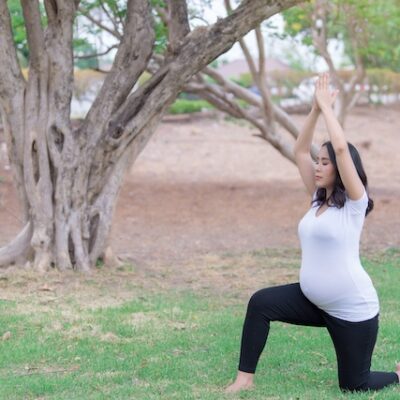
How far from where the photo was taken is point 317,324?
4867 millimetres

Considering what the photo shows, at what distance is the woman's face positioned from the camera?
4719 mm

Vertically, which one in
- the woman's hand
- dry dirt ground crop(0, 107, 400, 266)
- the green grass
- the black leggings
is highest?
the woman's hand

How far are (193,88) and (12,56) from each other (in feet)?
16.6

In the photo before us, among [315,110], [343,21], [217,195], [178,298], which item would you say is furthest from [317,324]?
[217,195]

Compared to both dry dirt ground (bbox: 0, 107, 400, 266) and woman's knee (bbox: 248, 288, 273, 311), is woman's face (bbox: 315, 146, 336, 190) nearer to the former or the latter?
woman's knee (bbox: 248, 288, 273, 311)

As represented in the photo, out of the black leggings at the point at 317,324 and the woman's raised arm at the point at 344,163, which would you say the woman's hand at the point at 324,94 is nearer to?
the woman's raised arm at the point at 344,163

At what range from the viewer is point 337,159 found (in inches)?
182

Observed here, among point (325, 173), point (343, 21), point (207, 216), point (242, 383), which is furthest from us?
point (343, 21)

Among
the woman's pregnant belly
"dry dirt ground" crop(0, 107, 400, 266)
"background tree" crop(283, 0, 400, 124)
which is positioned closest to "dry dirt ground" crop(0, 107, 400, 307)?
"dry dirt ground" crop(0, 107, 400, 266)

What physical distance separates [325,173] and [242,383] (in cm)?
125

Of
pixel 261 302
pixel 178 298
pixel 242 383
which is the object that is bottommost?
pixel 178 298

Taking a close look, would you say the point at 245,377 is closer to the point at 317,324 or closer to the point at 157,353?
the point at 317,324

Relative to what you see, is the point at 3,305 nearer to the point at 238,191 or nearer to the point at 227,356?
the point at 227,356

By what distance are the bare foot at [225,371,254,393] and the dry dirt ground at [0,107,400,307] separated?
2.85 metres
